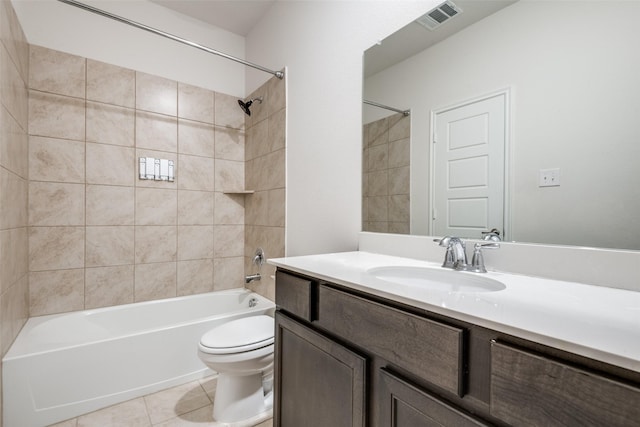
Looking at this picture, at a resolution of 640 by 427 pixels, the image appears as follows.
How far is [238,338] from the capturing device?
4.93 feet

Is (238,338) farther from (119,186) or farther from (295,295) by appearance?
(119,186)

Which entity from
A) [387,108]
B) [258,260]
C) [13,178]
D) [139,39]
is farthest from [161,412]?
[139,39]

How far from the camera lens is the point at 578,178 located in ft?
2.71

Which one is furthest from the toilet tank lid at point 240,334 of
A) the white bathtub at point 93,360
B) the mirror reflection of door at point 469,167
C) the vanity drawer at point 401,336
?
the mirror reflection of door at point 469,167

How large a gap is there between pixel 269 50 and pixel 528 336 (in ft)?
8.15

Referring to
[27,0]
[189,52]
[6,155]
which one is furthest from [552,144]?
[27,0]

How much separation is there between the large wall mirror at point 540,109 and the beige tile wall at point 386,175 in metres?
0.02

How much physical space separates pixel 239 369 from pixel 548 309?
136cm

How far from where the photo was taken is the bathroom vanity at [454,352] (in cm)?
42

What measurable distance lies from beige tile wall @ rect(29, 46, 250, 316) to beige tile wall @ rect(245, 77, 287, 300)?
0.17 meters

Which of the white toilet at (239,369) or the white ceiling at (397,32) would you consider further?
the white toilet at (239,369)

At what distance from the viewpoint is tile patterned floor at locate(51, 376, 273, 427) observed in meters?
1.47

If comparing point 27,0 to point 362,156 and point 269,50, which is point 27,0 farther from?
point 362,156

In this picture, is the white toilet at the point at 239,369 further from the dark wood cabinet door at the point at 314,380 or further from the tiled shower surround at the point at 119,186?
the tiled shower surround at the point at 119,186
